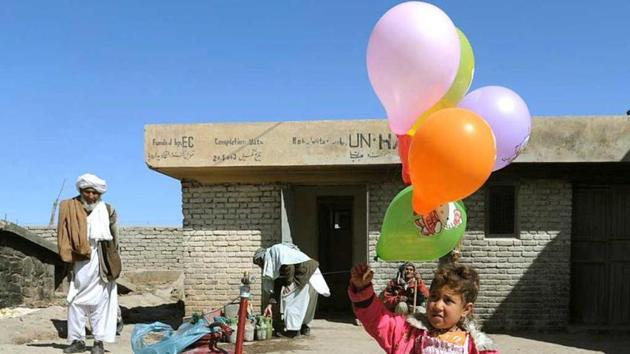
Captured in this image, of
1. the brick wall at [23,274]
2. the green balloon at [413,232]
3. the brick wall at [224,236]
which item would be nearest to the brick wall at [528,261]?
the brick wall at [224,236]

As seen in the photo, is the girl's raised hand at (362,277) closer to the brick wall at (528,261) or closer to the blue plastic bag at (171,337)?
the blue plastic bag at (171,337)

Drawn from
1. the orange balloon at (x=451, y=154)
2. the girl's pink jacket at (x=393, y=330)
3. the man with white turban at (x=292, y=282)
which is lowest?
the man with white turban at (x=292, y=282)

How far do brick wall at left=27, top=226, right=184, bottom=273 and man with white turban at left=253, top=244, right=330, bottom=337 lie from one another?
724cm

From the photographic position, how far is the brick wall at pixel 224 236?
30.0ft

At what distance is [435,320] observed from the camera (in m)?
2.27

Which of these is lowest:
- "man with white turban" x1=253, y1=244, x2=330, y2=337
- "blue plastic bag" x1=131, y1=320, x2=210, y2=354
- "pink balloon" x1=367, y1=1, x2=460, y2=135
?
"man with white turban" x1=253, y1=244, x2=330, y2=337

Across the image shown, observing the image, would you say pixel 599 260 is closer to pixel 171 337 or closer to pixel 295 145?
pixel 295 145

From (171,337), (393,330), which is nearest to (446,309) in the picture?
(393,330)

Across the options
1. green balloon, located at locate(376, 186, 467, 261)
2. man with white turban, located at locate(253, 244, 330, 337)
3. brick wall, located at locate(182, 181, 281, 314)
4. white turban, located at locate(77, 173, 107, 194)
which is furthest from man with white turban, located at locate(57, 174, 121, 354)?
green balloon, located at locate(376, 186, 467, 261)

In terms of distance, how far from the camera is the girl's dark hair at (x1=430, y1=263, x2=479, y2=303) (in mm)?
2258

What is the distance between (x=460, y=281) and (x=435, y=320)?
18 cm

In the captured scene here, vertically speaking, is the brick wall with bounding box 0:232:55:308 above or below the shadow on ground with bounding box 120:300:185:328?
above

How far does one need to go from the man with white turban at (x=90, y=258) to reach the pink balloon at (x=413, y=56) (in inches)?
150

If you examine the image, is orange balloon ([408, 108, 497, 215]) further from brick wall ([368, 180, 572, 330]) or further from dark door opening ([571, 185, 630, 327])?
dark door opening ([571, 185, 630, 327])
